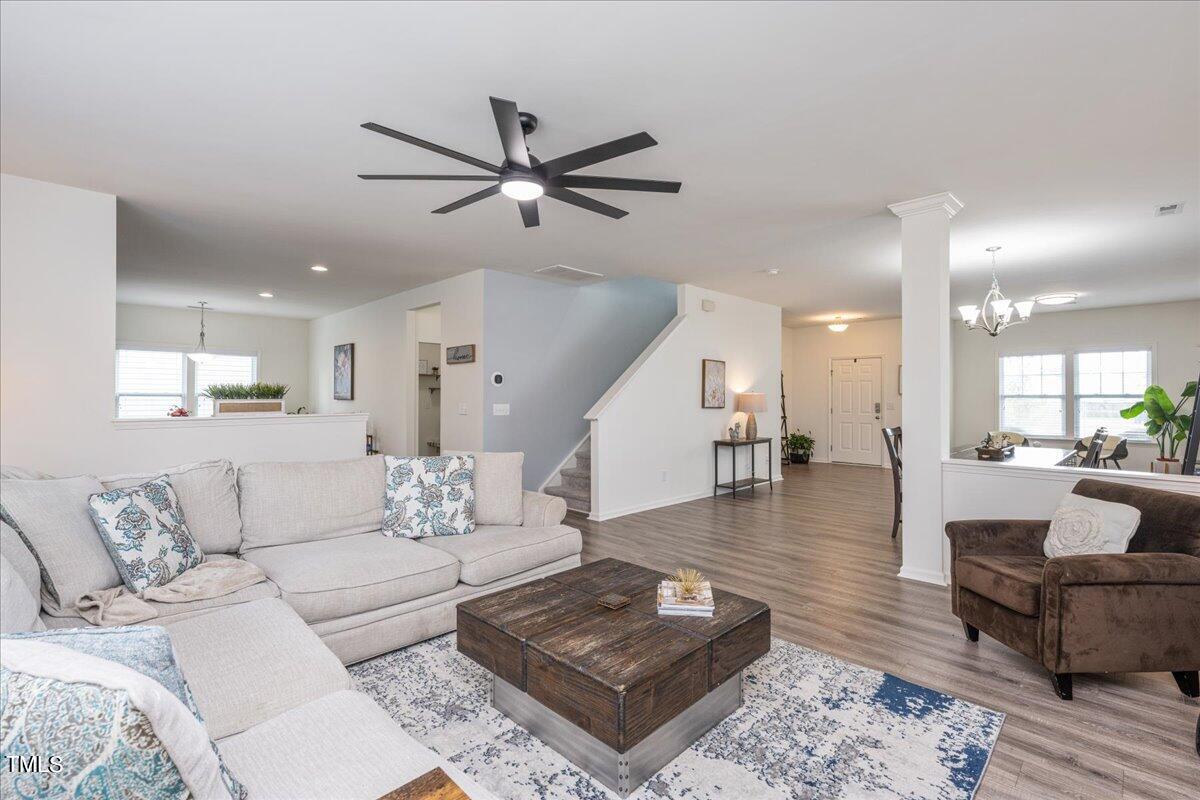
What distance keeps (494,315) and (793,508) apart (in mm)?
3851

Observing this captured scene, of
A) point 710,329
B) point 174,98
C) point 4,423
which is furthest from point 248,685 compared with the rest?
point 710,329

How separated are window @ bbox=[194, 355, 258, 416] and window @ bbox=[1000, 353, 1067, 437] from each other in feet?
39.2

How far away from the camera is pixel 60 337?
11.4 ft

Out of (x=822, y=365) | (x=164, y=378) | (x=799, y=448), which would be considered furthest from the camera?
(x=822, y=365)

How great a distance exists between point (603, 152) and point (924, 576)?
11.1 ft

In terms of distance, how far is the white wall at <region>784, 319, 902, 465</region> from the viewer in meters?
9.45

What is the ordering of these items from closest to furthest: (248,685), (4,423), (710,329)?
1. (248,685)
2. (4,423)
3. (710,329)

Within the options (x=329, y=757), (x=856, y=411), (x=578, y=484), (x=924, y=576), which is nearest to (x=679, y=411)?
(x=578, y=484)

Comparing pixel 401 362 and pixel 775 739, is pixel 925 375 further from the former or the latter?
pixel 401 362

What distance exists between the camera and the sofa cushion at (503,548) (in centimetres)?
294

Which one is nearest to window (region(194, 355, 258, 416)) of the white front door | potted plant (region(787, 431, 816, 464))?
potted plant (region(787, 431, 816, 464))

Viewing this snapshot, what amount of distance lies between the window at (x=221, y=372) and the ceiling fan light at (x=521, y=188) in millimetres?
7709

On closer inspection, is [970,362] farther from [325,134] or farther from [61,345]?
[61,345]

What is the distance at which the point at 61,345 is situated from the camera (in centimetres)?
348
